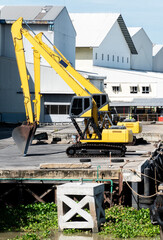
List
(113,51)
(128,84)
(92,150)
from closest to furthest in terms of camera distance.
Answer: (92,150) < (128,84) < (113,51)

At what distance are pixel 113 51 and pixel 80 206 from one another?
2870 inches

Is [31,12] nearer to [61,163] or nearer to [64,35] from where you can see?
[64,35]

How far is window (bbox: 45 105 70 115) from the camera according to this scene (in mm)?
58906

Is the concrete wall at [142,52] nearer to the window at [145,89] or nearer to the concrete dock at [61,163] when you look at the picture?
the window at [145,89]

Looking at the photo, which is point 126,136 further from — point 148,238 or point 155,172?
point 148,238

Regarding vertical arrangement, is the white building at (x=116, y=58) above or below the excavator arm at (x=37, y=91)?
above

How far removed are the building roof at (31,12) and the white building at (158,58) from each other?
142 feet

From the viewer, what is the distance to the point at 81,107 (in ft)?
98.3

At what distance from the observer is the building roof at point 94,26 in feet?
271

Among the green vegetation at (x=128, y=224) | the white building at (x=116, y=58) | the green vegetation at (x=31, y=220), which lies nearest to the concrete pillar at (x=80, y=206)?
the green vegetation at (x=128, y=224)

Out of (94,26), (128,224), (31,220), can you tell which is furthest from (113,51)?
(128,224)

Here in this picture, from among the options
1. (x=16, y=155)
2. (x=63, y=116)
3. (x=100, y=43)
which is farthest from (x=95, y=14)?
(x=16, y=155)

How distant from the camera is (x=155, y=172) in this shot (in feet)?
74.5

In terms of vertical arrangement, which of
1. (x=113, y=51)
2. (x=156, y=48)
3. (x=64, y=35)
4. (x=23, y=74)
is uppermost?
(x=156, y=48)
